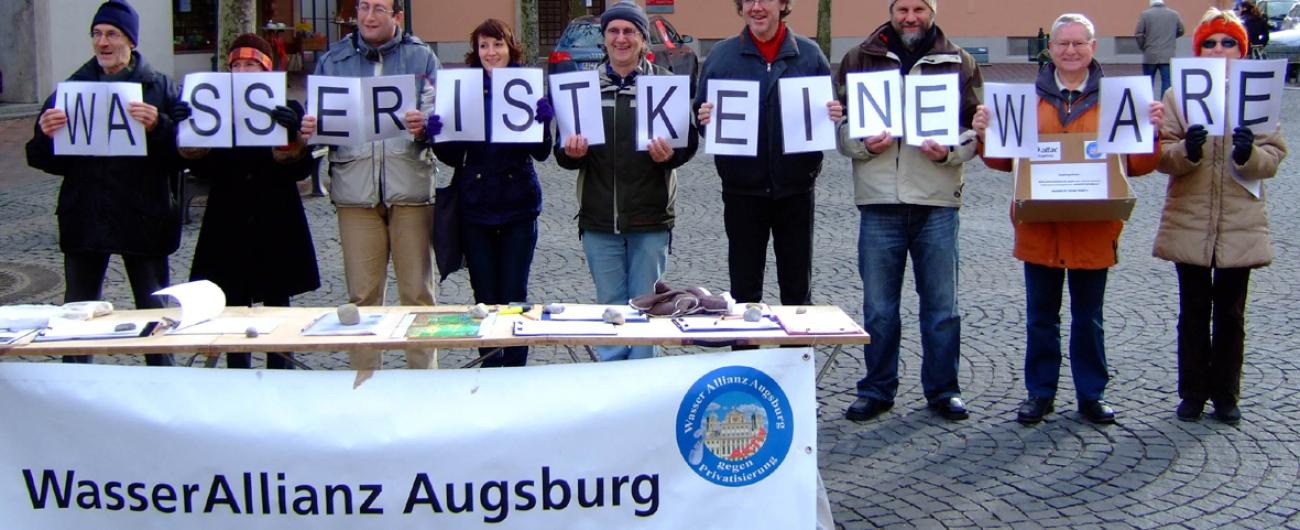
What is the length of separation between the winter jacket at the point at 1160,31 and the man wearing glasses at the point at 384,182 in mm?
18469

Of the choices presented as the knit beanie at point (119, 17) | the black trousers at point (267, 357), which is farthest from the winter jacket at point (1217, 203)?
the knit beanie at point (119, 17)

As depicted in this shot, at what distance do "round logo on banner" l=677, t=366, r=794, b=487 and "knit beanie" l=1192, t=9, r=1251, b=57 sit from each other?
2781 millimetres

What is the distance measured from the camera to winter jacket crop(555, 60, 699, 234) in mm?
5922

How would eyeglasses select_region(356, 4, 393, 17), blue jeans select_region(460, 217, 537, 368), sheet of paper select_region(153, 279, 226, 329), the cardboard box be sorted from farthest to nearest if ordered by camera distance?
1. blue jeans select_region(460, 217, 537, 368)
2. eyeglasses select_region(356, 4, 393, 17)
3. the cardboard box
4. sheet of paper select_region(153, 279, 226, 329)

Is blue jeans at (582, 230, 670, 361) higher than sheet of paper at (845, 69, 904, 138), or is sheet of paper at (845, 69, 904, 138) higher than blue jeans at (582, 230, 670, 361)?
sheet of paper at (845, 69, 904, 138)

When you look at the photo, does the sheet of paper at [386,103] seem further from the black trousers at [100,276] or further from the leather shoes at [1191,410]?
the leather shoes at [1191,410]

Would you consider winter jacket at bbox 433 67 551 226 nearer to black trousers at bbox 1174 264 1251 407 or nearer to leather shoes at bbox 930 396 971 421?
leather shoes at bbox 930 396 971 421

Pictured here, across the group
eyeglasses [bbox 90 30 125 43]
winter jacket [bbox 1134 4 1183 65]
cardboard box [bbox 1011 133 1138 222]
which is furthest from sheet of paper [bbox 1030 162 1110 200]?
winter jacket [bbox 1134 4 1183 65]

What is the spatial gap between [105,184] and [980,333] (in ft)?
15.3

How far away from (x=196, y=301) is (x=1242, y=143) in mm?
4256

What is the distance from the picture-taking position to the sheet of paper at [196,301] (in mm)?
4785

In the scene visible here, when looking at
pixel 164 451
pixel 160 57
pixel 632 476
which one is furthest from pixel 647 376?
pixel 160 57

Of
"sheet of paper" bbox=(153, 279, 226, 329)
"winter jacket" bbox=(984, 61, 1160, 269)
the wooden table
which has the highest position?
"winter jacket" bbox=(984, 61, 1160, 269)

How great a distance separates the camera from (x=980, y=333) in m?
7.68
